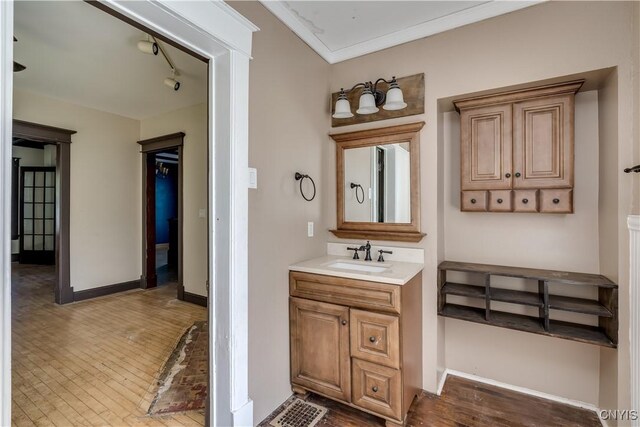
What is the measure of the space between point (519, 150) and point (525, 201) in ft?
1.12

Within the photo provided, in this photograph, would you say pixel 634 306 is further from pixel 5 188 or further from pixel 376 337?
pixel 5 188

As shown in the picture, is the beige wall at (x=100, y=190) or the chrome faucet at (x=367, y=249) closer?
the chrome faucet at (x=367, y=249)

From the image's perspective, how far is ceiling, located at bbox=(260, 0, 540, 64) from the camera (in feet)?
6.36

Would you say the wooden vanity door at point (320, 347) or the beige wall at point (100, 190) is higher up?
the beige wall at point (100, 190)

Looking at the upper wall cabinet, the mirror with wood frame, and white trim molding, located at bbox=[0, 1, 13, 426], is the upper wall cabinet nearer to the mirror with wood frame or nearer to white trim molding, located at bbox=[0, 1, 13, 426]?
the mirror with wood frame

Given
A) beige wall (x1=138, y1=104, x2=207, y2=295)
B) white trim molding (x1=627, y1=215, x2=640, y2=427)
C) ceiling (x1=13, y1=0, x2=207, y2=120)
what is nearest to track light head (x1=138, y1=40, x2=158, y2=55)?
ceiling (x1=13, y1=0, x2=207, y2=120)

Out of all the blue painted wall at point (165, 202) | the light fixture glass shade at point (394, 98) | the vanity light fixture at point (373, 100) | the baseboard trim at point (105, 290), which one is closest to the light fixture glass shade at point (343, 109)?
the vanity light fixture at point (373, 100)

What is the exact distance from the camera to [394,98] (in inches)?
82.6

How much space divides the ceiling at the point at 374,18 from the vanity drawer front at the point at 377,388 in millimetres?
2287

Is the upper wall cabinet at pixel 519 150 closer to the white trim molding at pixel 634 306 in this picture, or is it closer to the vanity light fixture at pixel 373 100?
the white trim molding at pixel 634 306

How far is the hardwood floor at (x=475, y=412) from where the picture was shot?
1842mm

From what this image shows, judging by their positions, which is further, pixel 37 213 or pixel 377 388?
pixel 37 213

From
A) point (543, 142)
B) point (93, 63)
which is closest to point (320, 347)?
point (543, 142)

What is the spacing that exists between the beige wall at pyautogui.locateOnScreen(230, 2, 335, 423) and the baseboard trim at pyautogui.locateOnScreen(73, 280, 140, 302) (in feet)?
12.0
